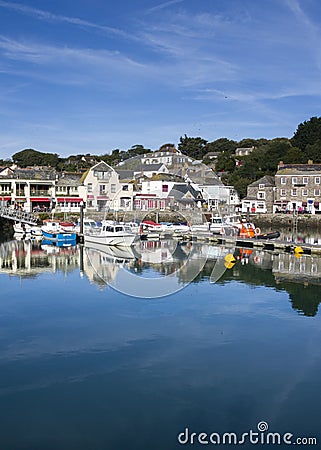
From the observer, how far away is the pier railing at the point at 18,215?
3719 cm

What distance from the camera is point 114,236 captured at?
28.3 metres

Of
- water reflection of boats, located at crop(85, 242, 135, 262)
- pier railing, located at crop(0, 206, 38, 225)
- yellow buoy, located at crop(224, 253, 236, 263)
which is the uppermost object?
pier railing, located at crop(0, 206, 38, 225)

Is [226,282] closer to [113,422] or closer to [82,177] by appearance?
[113,422]

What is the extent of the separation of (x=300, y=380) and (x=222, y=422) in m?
2.39

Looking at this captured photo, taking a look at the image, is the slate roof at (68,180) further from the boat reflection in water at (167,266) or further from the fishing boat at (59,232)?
the boat reflection in water at (167,266)

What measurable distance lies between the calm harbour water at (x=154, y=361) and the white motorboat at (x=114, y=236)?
8.77 meters

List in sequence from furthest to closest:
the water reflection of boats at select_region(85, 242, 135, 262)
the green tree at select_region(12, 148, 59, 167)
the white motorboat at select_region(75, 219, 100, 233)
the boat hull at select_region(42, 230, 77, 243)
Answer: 1. the green tree at select_region(12, 148, 59, 167)
2. the white motorboat at select_region(75, 219, 100, 233)
3. the boat hull at select_region(42, 230, 77, 243)
4. the water reflection of boats at select_region(85, 242, 135, 262)

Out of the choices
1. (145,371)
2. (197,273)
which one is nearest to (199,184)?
(197,273)

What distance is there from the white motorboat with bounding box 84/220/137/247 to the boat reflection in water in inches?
15.7

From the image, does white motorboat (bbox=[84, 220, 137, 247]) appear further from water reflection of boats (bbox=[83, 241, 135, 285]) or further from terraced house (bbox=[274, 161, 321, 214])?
terraced house (bbox=[274, 161, 321, 214])

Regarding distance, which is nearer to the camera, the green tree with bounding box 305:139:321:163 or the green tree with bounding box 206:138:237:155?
the green tree with bounding box 305:139:321:163

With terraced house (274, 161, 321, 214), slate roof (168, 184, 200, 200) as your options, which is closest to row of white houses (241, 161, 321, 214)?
terraced house (274, 161, 321, 214)

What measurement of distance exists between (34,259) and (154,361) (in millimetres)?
15220

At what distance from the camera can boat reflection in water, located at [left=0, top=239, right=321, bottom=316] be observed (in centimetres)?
1744
